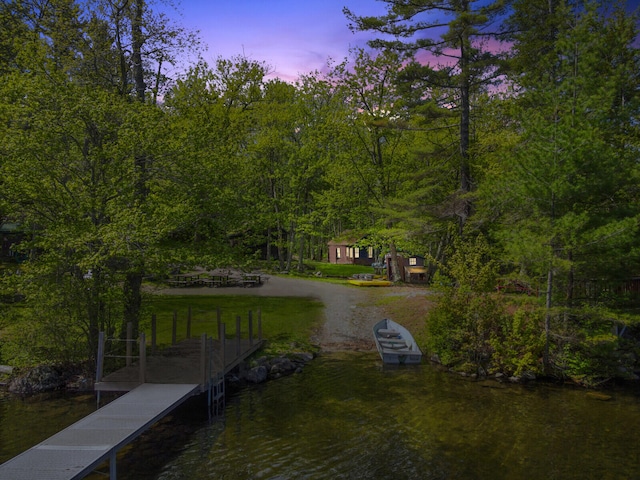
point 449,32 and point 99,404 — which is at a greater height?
point 449,32

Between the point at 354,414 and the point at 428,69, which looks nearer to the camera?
the point at 354,414

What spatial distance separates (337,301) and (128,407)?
22.4m

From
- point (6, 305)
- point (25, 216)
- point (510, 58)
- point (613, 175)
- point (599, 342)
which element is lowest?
point (599, 342)

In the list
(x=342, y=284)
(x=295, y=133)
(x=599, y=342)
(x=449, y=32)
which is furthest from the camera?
(x=295, y=133)

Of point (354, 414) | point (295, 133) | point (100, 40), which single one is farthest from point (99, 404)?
point (295, 133)

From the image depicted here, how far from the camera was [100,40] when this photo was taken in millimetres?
21219

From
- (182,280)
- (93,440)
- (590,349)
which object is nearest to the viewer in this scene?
(93,440)

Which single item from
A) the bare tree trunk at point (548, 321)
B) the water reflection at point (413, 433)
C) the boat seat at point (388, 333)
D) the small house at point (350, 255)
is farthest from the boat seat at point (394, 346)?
the small house at point (350, 255)

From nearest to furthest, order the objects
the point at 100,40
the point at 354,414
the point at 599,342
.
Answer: the point at 354,414
the point at 599,342
the point at 100,40

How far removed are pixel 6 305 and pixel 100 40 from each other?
1216 centimetres

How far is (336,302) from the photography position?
34219 millimetres

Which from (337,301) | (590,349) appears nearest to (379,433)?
(590,349)

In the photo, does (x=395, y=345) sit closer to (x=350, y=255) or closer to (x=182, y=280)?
(x=182, y=280)

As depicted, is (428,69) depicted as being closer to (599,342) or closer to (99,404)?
(599,342)
